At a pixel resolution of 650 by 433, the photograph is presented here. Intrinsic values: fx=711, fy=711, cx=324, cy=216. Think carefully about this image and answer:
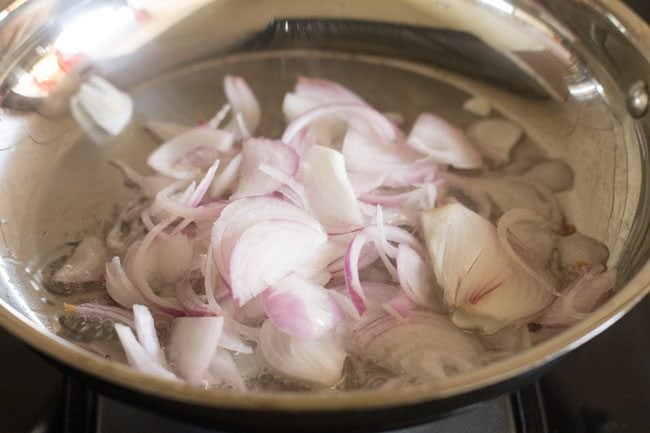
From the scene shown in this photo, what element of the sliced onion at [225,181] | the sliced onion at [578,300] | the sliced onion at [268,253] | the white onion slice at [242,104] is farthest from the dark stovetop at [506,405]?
the white onion slice at [242,104]

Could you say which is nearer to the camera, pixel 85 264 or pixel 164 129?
pixel 85 264

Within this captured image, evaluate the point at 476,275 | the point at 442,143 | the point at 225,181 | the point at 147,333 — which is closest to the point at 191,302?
the point at 147,333

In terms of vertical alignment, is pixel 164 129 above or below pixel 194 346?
above

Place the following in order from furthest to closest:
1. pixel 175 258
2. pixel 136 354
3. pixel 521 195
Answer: pixel 521 195 → pixel 175 258 → pixel 136 354

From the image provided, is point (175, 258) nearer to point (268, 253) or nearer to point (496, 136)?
point (268, 253)

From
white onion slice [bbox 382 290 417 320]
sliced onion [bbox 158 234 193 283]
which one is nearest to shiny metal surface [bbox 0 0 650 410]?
sliced onion [bbox 158 234 193 283]

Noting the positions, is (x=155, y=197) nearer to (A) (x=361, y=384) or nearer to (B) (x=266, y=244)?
(B) (x=266, y=244)

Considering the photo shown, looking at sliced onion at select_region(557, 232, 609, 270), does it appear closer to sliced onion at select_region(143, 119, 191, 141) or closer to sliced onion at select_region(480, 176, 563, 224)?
sliced onion at select_region(480, 176, 563, 224)

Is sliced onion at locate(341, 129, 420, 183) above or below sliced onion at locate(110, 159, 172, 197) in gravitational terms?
above
